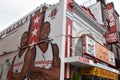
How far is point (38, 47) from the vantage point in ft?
42.5

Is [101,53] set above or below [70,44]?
below

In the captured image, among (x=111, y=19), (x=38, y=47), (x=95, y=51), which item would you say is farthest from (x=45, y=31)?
(x=111, y=19)

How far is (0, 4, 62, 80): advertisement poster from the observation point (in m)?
11.4

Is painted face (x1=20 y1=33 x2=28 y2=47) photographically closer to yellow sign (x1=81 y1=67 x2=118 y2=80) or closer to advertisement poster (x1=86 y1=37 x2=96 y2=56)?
advertisement poster (x1=86 y1=37 x2=96 y2=56)

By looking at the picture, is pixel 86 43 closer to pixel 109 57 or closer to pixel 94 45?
pixel 94 45

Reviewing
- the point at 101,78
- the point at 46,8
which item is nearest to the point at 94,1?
the point at 46,8

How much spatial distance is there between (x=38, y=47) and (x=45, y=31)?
1303 millimetres

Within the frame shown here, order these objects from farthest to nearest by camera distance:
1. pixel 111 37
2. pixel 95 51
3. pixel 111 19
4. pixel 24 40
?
pixel 111 19
pixel 111 37
pixel 24 40
pixel 95 51

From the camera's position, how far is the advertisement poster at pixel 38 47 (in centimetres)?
1139

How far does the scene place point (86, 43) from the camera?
455 inches

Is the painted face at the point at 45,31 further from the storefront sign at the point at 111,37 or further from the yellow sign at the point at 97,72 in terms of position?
the storefront sign at the point at 111,37

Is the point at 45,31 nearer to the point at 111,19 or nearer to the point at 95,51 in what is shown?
the point at 95,51

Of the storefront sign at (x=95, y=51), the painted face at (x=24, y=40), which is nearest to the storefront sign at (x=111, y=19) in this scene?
the storefront sign at (x=95, y=51)

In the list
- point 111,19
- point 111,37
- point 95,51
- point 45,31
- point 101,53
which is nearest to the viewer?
point 95,51
